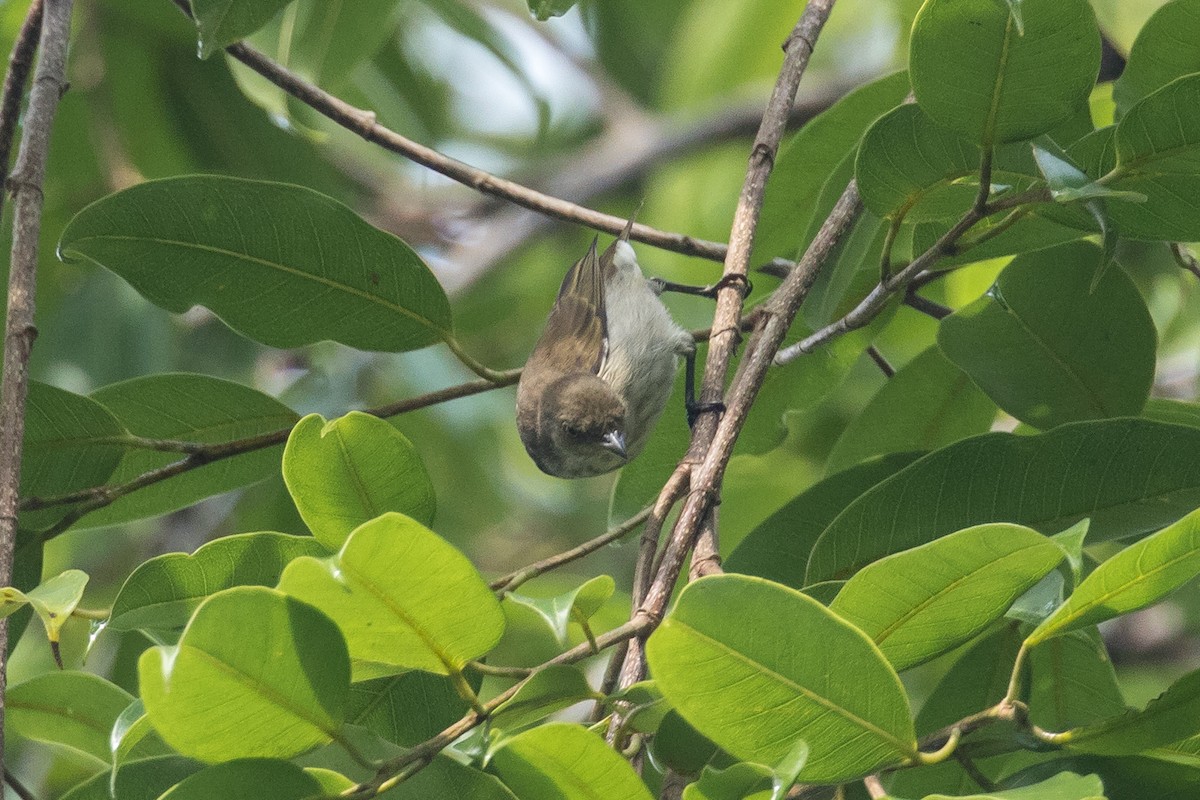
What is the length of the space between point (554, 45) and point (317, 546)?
6.08m

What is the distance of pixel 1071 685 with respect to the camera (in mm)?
1998

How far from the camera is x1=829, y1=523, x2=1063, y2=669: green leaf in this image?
4.46 feet

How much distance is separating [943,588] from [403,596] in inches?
23.2

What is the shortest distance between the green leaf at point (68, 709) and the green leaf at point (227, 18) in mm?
1051

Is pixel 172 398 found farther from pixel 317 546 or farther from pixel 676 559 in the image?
pixel 676 559

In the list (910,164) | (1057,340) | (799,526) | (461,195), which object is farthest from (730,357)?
(461,195)

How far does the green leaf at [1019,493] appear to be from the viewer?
1896 millimetres

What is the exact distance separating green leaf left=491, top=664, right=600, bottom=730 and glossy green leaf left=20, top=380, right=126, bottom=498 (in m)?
1.14

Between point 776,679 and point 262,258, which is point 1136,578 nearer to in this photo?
point 776,679

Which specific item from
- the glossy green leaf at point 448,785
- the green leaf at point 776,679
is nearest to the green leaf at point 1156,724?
the green leaf at point 776,679

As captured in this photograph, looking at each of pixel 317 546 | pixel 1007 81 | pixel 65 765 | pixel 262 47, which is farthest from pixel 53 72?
pixel 65 765

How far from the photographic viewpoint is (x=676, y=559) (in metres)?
1.60

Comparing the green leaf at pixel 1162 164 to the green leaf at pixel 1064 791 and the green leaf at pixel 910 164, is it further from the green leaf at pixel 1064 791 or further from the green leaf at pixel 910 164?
the green leaf at pixel 1064 791

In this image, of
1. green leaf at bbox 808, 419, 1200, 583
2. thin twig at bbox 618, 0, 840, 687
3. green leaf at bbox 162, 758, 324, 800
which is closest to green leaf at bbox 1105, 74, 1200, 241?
green leaf at bbox 808, 419, 1200, 583
